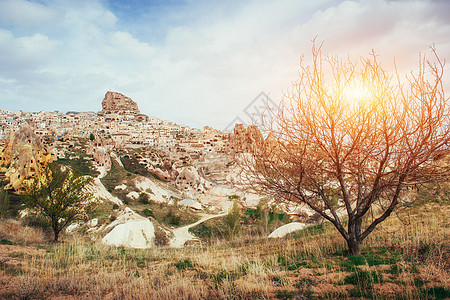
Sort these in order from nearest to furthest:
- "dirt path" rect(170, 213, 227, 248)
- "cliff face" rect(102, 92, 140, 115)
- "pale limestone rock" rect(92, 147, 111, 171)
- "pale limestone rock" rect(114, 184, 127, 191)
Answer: "dirt path" rect(170, 213, 227, 248) < "pale limestone rock" rect(114, 184, 127, 191) < "pale limestone rock" rect(92, 147, 111, 171) < "cliff face" rect(102, 92, 140, 115)

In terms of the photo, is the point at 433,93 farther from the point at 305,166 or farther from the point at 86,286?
the point at 86,286

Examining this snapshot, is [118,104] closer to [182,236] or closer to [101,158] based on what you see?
[101,158]

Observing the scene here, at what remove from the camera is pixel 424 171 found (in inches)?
237

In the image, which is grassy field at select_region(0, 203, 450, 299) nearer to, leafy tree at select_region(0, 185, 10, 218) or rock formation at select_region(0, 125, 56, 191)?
leafy tree at select_region(0, 185, 10, 218)

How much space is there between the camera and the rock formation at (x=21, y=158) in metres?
30.6

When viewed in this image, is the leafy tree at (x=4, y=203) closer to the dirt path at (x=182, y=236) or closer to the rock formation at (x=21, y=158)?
the rock formation at (x=21, y=158)

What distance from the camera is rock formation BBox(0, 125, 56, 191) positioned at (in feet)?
100

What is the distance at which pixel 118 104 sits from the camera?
6639 inches

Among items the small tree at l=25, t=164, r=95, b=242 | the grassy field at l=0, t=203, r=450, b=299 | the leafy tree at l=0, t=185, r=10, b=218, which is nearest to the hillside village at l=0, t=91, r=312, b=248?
the small tree at l=25, t=164, r=95, b=242

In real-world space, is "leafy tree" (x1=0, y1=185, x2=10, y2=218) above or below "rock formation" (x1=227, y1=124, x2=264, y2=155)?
below

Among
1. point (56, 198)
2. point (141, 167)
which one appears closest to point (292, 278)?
point (56, 198)

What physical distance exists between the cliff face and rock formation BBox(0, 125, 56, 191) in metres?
130

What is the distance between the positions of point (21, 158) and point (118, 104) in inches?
5948

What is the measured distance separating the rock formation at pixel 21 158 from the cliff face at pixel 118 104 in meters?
130
